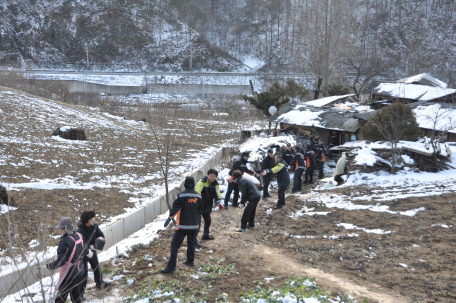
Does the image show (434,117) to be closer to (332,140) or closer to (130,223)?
(332,140)

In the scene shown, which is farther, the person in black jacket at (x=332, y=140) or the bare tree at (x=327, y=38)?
the bare tree at (x=327, y=38)

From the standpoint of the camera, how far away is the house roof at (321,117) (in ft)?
57.0

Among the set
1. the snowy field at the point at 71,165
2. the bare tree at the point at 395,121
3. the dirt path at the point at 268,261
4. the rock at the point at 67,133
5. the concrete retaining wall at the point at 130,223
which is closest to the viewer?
the dirt path at the point at 268,261

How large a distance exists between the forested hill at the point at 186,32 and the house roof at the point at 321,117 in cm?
5133

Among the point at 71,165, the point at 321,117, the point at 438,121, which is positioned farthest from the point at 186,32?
the point at 438,121

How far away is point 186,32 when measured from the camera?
80938mm

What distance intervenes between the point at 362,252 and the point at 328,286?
1684 millimetres

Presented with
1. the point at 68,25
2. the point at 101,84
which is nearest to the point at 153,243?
the point at 101,84

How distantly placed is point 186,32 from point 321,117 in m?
69.1

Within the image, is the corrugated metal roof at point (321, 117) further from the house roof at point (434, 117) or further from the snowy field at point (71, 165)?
the snowy field at point (71, 165)

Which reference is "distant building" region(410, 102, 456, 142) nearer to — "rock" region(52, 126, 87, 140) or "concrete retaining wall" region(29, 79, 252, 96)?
"rock" region(52, 126, 87, 140)

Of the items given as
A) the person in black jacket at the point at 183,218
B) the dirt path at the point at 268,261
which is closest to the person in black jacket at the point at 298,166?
the dirt path at the point at 268,261

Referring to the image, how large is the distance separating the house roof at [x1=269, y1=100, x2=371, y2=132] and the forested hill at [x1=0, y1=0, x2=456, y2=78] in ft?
168

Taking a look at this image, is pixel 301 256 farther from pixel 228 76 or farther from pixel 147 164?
pixel 228 76
